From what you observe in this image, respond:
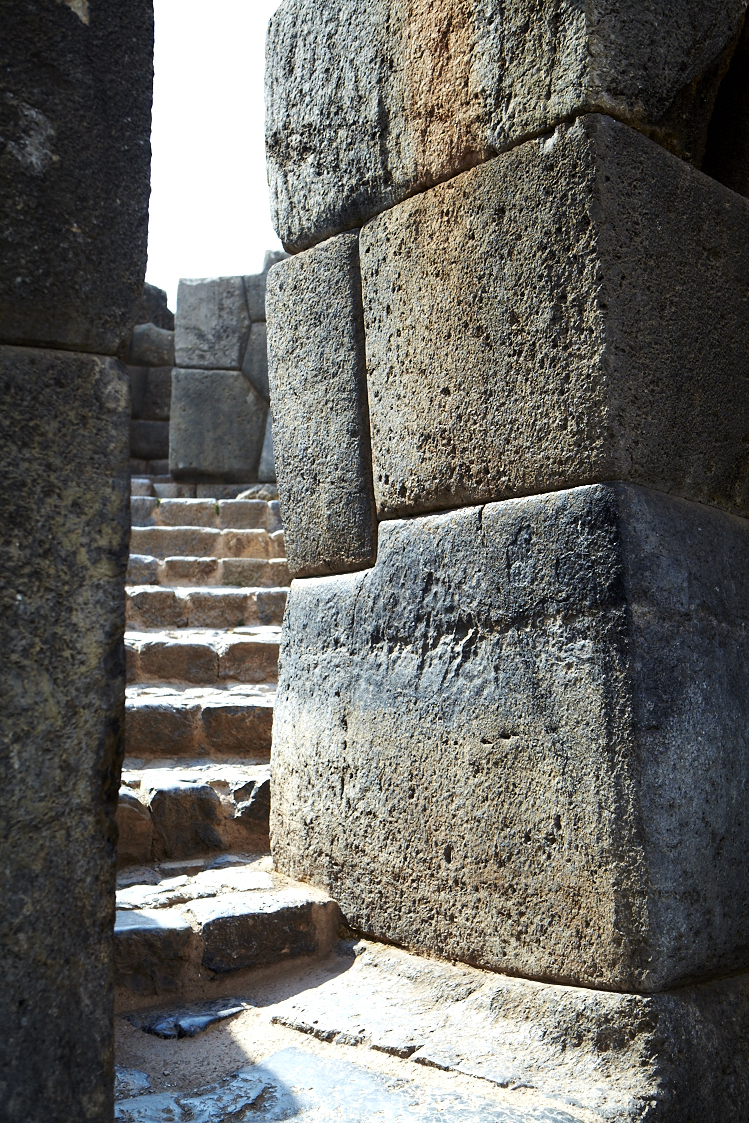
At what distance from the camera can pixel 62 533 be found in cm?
127

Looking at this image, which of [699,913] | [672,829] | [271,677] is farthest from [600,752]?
[271,677]

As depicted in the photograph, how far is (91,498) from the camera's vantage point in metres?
1.30

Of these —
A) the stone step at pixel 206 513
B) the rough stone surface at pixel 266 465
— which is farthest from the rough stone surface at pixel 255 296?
the stone step at pixel 206 513

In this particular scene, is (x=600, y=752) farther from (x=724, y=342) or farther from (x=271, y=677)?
(x=271, y=677)

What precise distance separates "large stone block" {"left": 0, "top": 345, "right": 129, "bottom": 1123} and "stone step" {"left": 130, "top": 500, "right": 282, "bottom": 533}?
21.6 feet

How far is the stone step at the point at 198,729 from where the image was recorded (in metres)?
3.61

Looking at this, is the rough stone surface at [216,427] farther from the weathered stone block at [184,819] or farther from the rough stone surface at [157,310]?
the weathered stone block at [184,819]

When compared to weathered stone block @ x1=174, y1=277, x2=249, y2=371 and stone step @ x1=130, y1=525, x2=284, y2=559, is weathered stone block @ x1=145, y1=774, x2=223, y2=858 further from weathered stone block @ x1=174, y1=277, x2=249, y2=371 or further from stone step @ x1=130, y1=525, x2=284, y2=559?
weathered stone block @ x1=174, y1=277, x2=249, y2=371

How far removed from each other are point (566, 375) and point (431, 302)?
18.7 inches

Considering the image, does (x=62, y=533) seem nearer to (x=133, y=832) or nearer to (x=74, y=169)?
(x=74, y=169)

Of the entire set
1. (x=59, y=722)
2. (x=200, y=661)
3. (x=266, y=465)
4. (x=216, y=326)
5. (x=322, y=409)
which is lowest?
(x=200, y=661)

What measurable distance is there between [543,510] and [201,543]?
516 centimetres

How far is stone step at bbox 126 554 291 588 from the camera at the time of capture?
614cm

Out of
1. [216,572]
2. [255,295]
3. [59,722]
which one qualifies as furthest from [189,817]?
[255,295]
